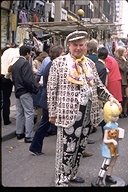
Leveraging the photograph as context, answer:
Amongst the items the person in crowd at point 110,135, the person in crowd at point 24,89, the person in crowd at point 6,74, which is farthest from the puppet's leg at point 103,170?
the person in crowd at point 6,74

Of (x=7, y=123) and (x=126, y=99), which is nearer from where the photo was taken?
(x=7, y=123)

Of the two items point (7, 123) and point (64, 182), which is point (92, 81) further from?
point (7, 123)

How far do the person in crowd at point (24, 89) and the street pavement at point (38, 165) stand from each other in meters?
0.34

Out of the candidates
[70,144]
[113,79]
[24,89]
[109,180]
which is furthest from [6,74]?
[109,180]

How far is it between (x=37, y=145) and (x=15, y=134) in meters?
1.46

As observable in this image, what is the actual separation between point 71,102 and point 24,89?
7.85 ft

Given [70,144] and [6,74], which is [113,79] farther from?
[70,144]

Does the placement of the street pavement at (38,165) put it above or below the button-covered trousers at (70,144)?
below

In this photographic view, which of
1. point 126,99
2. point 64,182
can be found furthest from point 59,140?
point 126,99

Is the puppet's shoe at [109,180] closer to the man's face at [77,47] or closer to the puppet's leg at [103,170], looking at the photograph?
the puppet's leg at [103,170]

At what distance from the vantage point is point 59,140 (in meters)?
3.66

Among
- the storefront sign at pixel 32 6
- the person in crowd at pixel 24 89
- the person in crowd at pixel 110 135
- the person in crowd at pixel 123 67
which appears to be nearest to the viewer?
the person in crowd at pixel 110 135

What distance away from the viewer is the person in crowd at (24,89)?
5.71 metres

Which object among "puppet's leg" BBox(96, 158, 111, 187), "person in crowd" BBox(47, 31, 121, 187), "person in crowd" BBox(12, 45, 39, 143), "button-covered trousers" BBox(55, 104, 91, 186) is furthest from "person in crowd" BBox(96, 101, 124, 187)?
"person in crowd" BBox(12, 45, 39, 143)
